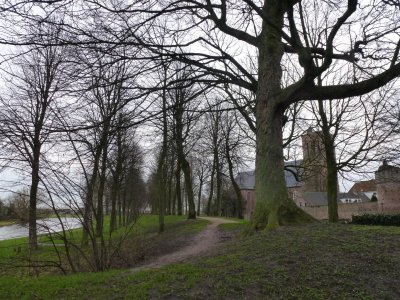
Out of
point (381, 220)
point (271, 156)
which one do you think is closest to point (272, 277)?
point (271, 156)

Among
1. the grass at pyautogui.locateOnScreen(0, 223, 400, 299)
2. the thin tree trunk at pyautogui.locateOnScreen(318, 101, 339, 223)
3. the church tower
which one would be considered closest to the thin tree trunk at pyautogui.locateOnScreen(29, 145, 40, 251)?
the grass at pyautogui.locateOnScreen(0, 223, 400, 299)

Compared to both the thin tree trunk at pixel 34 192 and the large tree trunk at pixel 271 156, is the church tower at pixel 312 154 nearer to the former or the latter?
the large tree trunk at pixel 271 156

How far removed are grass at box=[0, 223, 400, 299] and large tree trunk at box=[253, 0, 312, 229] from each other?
6.92 feet

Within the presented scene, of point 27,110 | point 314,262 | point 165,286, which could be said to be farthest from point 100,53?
point 27,110

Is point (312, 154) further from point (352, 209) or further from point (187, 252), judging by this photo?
point (352, 209)

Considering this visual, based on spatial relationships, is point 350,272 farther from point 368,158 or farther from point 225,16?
point 368,158

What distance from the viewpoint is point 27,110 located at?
18.1 metres

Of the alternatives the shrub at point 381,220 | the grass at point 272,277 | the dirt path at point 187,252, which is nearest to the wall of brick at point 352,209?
the shrub at point 381,220

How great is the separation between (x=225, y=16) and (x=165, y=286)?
7.27 metres

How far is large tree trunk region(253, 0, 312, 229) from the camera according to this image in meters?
9.60

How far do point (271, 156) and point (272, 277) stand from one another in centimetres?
489

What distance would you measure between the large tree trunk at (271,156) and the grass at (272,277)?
2.11 m

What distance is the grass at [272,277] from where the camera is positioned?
4.76m

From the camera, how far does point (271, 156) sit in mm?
9727
